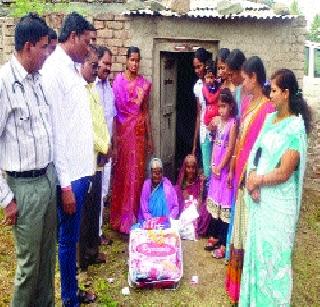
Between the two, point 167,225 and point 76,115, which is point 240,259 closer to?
point 167,225

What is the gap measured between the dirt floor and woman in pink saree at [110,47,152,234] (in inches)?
13.6

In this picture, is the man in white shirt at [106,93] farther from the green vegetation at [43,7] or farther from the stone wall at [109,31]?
the green vegetation at [43,7]

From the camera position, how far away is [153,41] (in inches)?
242

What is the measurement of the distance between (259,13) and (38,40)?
3.75 m

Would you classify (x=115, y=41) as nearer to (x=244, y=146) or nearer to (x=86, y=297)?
(x=244, y=146)

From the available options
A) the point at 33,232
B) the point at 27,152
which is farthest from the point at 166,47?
the point at 33,232

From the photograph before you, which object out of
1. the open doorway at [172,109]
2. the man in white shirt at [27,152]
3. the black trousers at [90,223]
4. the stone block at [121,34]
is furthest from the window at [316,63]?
the man in white shirt at [27,152]

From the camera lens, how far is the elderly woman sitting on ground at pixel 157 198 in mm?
5594

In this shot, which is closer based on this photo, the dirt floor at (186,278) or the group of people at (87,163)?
the group of people at (87,163)

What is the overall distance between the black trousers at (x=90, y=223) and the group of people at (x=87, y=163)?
0.04ft

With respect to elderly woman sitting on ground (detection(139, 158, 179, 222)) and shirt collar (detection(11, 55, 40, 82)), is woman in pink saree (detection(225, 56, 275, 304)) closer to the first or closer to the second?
elderly woman sitting on ground (detection(139, 158, 179, 222))

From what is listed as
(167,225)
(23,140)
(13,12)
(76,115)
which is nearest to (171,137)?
(167,225)

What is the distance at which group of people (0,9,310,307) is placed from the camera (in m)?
2.95

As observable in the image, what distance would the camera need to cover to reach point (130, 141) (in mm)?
5680
